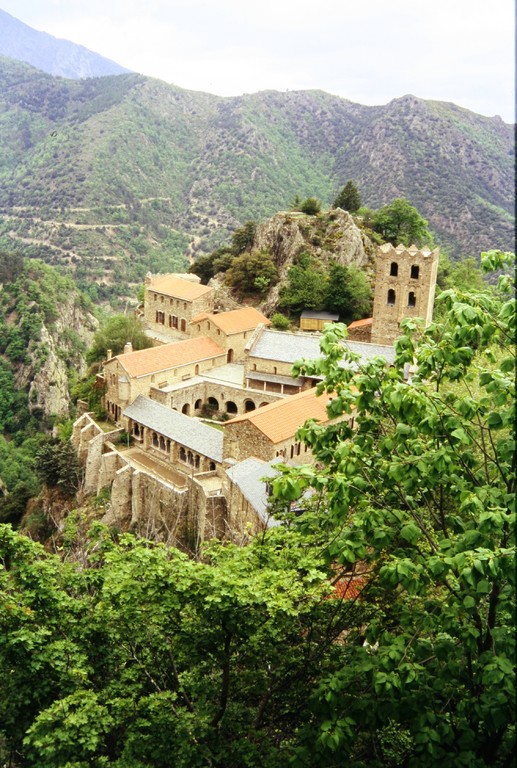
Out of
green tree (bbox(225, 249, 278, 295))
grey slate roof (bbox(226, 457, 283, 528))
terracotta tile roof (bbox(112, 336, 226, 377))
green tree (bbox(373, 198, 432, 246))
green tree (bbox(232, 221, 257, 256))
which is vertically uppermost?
green tree (bbox(373, 198, 432, 246))

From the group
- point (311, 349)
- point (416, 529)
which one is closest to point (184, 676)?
point (416, 529)

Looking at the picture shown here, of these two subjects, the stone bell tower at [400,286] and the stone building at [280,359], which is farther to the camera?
the stone bell tower at [400,286]

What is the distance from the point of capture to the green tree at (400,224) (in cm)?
6506

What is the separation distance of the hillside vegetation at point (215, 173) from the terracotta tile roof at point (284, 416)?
68.8 meters

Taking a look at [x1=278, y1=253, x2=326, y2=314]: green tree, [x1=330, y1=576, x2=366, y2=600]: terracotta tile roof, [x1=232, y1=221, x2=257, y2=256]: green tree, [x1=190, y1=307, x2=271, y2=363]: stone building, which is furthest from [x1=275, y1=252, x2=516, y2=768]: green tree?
[x1=232, y1=221, x2=257, y2=256]: green tree

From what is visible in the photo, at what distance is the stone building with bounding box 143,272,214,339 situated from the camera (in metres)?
51.5

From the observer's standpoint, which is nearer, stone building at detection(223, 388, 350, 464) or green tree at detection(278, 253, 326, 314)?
stone building at detection(223, 388, 350, 464)

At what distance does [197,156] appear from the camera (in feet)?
578

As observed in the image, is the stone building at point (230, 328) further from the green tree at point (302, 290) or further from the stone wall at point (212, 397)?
the stone wall at point (212, 397)

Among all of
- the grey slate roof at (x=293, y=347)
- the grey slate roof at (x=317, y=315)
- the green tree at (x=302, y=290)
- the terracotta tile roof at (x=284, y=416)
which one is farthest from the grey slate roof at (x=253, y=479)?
the green tree at (x=302, y=290)

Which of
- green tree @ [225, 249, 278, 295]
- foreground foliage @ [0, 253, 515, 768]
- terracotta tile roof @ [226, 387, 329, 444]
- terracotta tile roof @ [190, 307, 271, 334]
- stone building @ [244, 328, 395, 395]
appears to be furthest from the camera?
green tree @ [225, 249, 278, 295]

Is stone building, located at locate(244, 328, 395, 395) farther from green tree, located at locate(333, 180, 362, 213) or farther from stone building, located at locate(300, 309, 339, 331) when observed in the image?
green tree, located at locate(333, 180, 362, 213)

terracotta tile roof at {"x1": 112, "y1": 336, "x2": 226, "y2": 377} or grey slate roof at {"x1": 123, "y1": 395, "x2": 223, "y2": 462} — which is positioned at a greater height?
terracotta tile roof at {"x1": 112, "y1": 336, "x2": 226, "y2": 377}

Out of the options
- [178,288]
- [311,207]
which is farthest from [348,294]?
[311,207]
